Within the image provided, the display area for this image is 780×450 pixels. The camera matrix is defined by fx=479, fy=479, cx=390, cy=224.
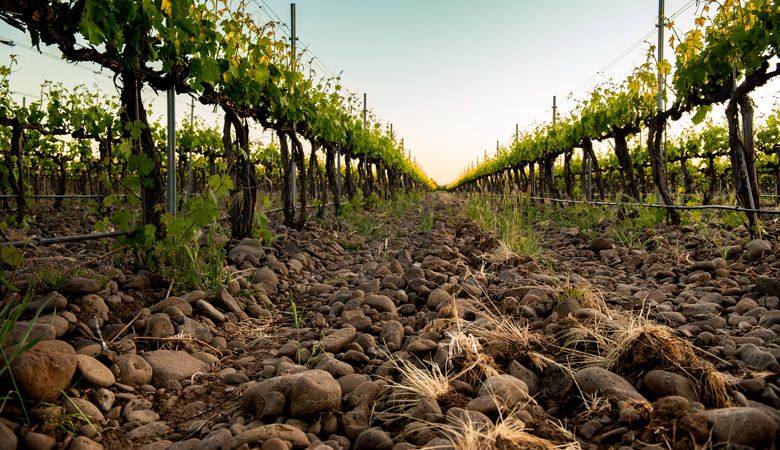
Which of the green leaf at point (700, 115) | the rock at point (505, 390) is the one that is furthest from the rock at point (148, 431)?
the green leaf at point (700, 115)

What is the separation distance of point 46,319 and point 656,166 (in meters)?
7.65

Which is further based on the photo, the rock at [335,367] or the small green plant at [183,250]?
the small green plant at [183,250]

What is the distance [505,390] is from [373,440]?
0.54 m

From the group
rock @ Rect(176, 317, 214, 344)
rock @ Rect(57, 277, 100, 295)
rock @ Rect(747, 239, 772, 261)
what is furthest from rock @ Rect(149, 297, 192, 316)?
rock @ Rect(747, 239, 772, 261)

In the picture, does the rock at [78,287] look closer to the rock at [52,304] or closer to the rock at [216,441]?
the rock at [52,304]

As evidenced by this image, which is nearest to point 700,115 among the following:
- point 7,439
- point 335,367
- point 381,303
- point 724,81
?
point 724,81

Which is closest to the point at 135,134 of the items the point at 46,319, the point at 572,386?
the point at 46,319

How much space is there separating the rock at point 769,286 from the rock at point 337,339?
2.58 m

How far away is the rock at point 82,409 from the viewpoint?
1.79 meters

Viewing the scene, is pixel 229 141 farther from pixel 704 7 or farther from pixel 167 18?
pixel 704 7

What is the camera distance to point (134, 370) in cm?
220

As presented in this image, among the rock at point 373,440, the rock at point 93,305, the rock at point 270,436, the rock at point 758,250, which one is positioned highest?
the rock at point 758,250

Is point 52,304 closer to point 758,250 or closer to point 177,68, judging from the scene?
point 177,68

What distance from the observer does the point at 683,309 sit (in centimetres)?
289
